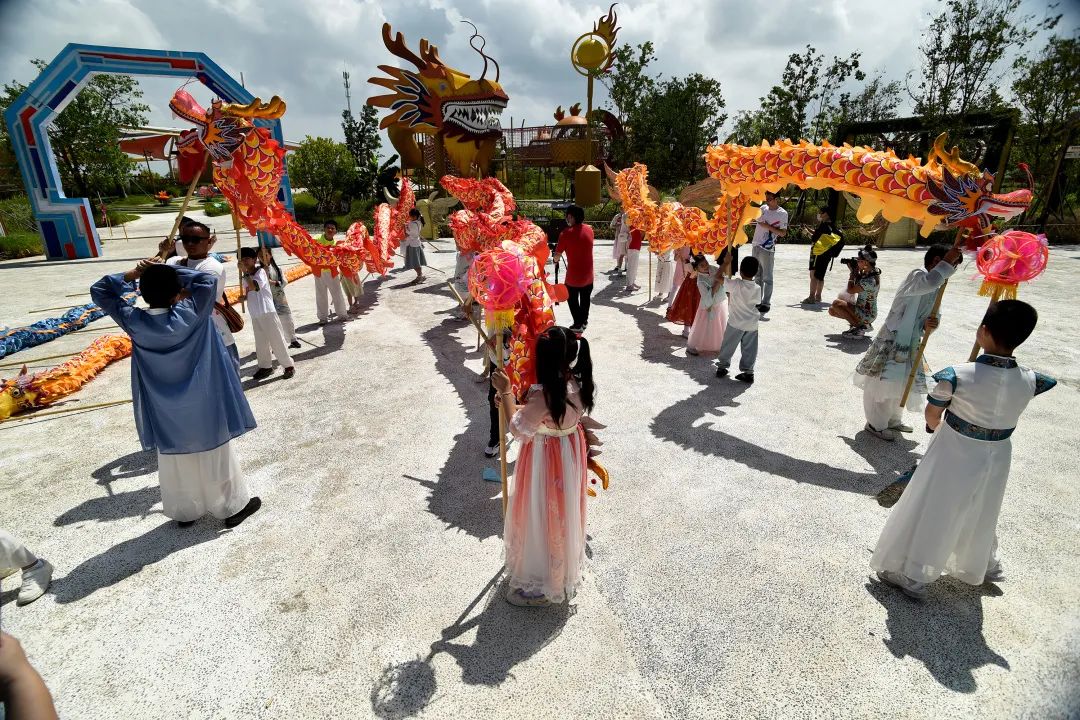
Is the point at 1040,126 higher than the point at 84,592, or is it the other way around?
the point at 1040,126

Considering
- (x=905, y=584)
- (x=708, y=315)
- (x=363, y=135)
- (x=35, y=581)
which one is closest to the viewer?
(x=905, y=584)

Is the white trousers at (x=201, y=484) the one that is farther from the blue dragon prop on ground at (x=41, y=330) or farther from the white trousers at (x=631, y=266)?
the white trousers at (x=631, y=266)

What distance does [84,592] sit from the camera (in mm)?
2984

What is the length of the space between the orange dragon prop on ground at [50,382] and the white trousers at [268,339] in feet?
3.98

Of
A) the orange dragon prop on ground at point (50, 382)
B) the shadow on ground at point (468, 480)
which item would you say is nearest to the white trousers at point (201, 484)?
the shadow on ground at point (468, 480)

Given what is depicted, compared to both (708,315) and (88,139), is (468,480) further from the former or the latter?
(88,139)

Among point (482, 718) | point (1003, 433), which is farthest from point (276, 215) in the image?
point (1003, 433)

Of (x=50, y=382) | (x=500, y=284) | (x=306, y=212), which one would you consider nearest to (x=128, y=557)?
(x=500, y=284)

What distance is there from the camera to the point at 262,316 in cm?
588

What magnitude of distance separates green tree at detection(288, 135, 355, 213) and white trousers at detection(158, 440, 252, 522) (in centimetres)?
2242

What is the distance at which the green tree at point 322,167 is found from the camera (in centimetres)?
2269

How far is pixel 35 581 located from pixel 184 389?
1298 millimetres

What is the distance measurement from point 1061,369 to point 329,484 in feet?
26.1

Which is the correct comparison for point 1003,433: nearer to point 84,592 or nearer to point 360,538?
point 360,538
